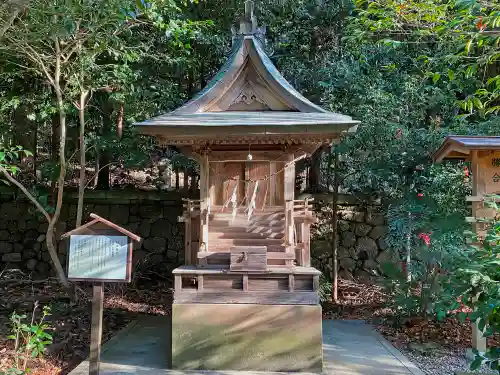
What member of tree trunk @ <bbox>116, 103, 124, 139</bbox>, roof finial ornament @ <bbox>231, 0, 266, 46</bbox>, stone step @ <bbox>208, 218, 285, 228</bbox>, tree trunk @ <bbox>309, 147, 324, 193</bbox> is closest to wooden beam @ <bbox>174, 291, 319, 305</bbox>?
stone step @ <bbox>208, 218, 285, 228</bbox>

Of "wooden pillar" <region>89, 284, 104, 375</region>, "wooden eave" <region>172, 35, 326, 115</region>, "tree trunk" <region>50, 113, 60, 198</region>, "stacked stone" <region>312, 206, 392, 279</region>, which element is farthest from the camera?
"stacked stone" <region>312, 206, 392, 279</region>

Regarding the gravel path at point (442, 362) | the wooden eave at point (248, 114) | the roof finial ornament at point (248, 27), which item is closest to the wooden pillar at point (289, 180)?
the wooden eave at point (248, 114)

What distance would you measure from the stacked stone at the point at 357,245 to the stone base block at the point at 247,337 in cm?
477

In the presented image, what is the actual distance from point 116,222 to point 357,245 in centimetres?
609

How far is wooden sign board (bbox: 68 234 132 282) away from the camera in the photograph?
445 cm

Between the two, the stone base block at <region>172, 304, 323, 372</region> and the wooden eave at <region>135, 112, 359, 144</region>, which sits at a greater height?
the wooden eave at <region>135, 112, 359, 144</region>

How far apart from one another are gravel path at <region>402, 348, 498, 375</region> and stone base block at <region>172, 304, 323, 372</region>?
1570 millimetres

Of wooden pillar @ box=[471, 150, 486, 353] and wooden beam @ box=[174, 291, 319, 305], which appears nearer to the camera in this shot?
wooden beam @ box=[174, 291, 319, 305]

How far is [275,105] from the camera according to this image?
233 inches

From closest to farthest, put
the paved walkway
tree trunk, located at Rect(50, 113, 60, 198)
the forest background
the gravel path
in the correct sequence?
1. the paved walkway
2. the gravel path
3. the forest background
4. tree trunk, located at Rect(50, 113, 60, 198)

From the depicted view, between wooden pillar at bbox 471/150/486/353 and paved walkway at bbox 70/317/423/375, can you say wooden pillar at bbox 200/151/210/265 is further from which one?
wooden pillar at bbox 471/150/486/353

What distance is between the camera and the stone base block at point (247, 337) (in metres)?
5.29

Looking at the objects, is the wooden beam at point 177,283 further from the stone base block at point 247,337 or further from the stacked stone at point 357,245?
the stacked stone at point 357,245

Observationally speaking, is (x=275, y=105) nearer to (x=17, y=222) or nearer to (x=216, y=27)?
(x=216, y=27)
